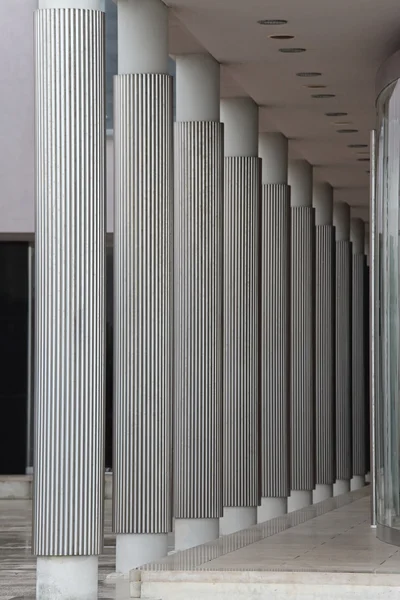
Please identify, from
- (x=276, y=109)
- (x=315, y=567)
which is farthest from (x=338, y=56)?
(x=315, y=567)

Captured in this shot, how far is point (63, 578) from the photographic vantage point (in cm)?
1172

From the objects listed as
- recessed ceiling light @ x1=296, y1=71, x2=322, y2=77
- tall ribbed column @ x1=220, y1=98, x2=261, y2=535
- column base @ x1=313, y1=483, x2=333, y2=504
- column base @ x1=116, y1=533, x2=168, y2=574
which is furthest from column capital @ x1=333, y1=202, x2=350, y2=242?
column base @ x1=116, y1=533, x2=168, y2=574

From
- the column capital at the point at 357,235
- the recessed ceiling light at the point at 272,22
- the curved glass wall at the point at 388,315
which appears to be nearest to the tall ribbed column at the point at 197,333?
the recessed ceiling light at the point at 272,22

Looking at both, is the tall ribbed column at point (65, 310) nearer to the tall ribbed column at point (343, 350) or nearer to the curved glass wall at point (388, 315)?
the curved glass wall at point (388, 315)

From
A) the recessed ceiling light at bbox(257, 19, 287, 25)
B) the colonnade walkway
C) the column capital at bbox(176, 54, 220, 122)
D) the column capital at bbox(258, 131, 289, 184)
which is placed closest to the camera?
the colonnade walkway

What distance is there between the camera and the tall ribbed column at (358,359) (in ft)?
101

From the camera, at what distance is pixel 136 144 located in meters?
13.8

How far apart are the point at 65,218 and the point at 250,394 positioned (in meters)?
7.75

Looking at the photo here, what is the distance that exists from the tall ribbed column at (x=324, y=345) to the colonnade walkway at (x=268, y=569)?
9411 mm

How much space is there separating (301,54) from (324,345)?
36.8ft

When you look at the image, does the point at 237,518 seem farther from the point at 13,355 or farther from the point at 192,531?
the point at 13,355

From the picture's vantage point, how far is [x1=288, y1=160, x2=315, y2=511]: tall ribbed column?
23.8m

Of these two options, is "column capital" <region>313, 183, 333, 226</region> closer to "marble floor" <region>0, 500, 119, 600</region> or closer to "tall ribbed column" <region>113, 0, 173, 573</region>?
"marble floor" <region>0, 500, 119, 600</region>

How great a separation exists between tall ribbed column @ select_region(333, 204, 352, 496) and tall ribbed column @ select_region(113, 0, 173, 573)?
14978 millimetres
